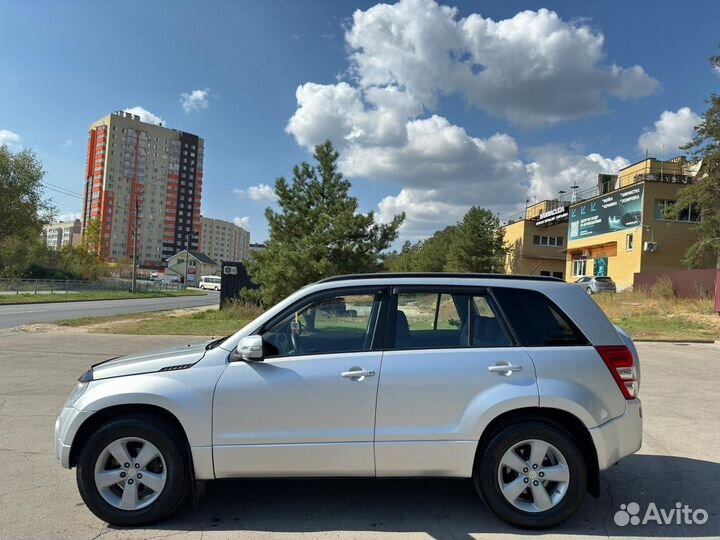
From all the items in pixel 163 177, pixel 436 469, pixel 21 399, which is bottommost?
pixel 21 399

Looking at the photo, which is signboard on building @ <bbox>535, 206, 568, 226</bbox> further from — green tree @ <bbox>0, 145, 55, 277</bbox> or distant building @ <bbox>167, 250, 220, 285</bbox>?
green tree @ <bbox>0, 145, 55, 277</bbox>

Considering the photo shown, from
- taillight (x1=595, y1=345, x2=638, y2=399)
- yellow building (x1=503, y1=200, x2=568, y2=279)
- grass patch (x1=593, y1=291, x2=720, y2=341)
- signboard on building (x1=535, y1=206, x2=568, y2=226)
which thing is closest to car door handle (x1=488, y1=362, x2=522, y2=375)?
taillight (x1=595, y1=345, x2=638, y2=399)

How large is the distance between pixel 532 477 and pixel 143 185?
368 ft

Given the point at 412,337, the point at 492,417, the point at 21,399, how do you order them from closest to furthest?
the point at 492,417, the point at 412,337, the point at 21,399

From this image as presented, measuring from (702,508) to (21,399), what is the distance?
810 cm

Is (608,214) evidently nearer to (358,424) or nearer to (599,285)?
(599,285)

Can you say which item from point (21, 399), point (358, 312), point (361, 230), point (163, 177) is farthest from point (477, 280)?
point (163, 177)

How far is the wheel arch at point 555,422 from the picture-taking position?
348 cm

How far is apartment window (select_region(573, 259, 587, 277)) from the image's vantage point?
50031 mm

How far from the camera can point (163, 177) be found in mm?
124062

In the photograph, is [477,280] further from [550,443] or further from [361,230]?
[361,230]

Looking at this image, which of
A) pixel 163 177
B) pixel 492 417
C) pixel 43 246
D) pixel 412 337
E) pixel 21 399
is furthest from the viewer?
pixel 163 177
